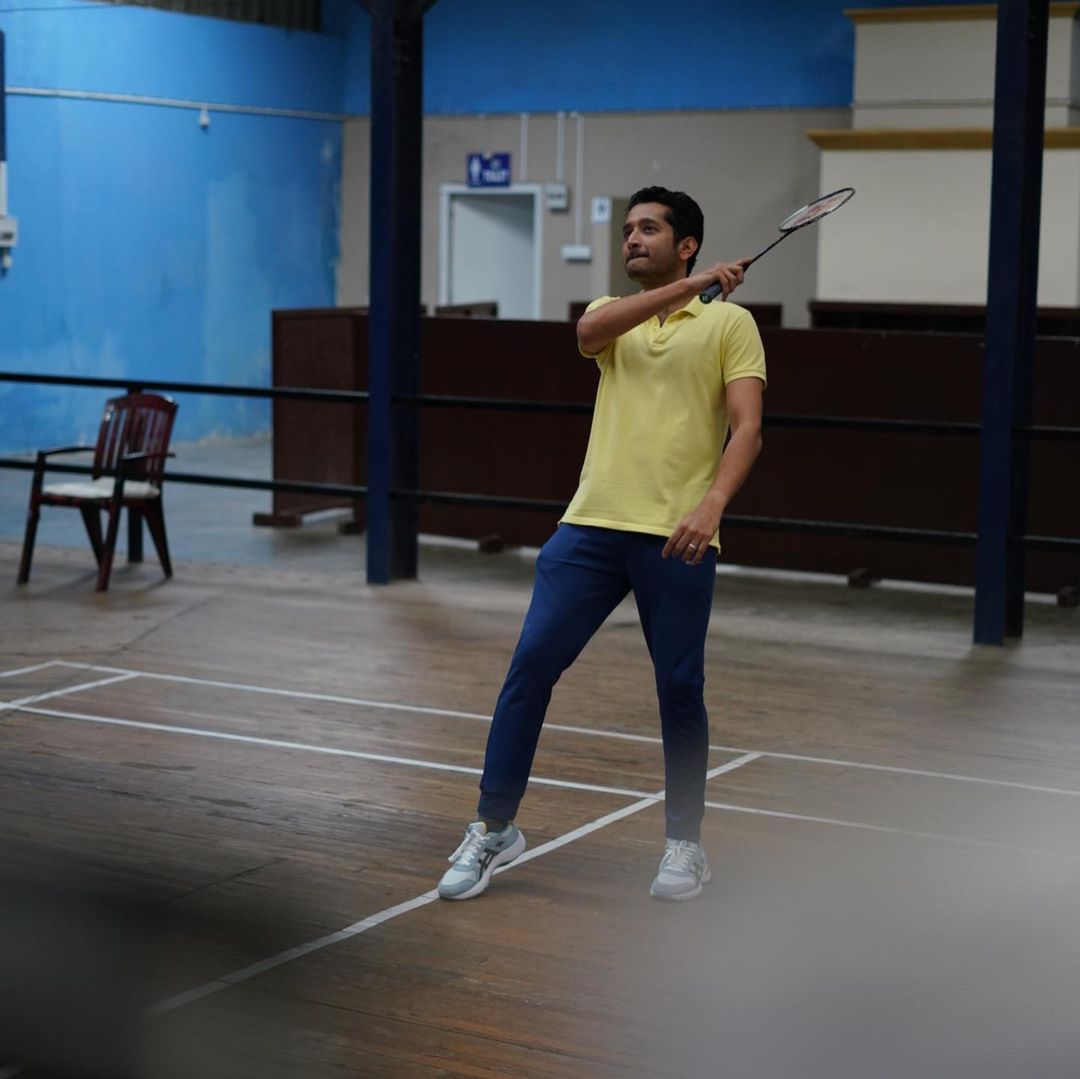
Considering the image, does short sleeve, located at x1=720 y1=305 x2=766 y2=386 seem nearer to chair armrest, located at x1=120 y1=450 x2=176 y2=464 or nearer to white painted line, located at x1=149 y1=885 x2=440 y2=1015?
white painted line, located at x1=149 y1=885 x2=440 y2=1015

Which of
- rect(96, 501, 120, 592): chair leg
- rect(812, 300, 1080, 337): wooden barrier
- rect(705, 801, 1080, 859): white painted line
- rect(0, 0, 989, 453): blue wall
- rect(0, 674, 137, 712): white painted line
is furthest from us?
rect(0, 0, 989, 453): blue wall

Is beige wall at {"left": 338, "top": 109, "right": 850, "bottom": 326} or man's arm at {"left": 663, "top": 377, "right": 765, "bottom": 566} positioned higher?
beige wall at {"left": 338, "top": 109, "right": 850, "bottom": 326}

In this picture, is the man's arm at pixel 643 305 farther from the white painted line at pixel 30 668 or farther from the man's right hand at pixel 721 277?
the white painted line at pixel 30 668

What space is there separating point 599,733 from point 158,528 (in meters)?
3.71

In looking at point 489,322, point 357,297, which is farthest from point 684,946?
point 357,297

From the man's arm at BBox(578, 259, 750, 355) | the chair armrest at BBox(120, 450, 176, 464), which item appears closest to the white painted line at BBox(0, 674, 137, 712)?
the chair armrest at BBox(120, 450, 176, 464)

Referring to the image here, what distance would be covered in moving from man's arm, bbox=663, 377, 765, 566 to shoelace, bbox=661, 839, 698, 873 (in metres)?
0.76

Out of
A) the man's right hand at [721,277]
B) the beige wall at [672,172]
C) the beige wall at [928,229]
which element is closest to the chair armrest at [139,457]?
the man's right hand at [721,277]

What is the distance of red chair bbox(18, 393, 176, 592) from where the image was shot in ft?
30.3

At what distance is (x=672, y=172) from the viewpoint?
17.7 meters

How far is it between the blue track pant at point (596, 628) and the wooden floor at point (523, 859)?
14.7 inches

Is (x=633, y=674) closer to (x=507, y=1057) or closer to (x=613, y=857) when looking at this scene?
(x=613, y=857)

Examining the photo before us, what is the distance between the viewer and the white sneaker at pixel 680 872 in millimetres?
4652

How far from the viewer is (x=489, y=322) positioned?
11125 millimetres
